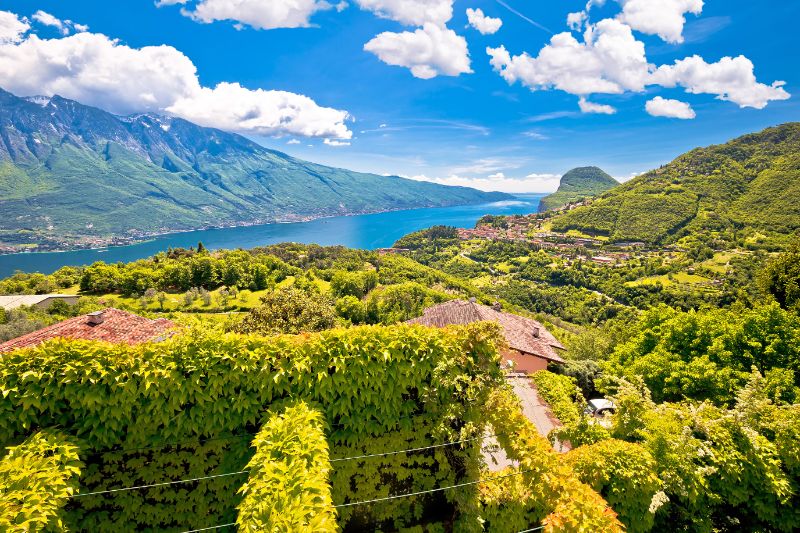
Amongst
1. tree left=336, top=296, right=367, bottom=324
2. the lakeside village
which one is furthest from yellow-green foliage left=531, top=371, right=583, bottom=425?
the lakeside village

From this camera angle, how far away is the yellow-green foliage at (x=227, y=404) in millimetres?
5109

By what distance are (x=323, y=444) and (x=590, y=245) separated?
134m

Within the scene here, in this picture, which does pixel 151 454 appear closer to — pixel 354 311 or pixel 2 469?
pixel 2 469

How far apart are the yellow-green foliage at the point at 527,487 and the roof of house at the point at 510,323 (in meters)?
17.5

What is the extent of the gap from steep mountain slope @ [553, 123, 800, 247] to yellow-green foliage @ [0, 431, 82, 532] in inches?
4868

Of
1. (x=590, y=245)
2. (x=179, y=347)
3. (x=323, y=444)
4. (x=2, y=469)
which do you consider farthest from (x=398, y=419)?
(x=590, y=245)

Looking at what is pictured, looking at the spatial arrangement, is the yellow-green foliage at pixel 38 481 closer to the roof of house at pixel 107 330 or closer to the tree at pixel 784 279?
the roof of house at pixel 107 330

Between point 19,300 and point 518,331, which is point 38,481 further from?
point 19,300

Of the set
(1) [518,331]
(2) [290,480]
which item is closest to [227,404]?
(2) [290,480]

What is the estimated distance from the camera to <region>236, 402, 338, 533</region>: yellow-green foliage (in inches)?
139

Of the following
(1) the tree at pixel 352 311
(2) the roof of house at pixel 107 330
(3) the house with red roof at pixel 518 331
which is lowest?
(1) the tree at pixel 352 311

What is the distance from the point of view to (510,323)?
28.3 metres

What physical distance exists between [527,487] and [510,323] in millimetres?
24124

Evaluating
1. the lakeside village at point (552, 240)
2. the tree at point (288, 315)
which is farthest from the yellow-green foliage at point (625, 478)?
the lakeside village at point (552, 240)
